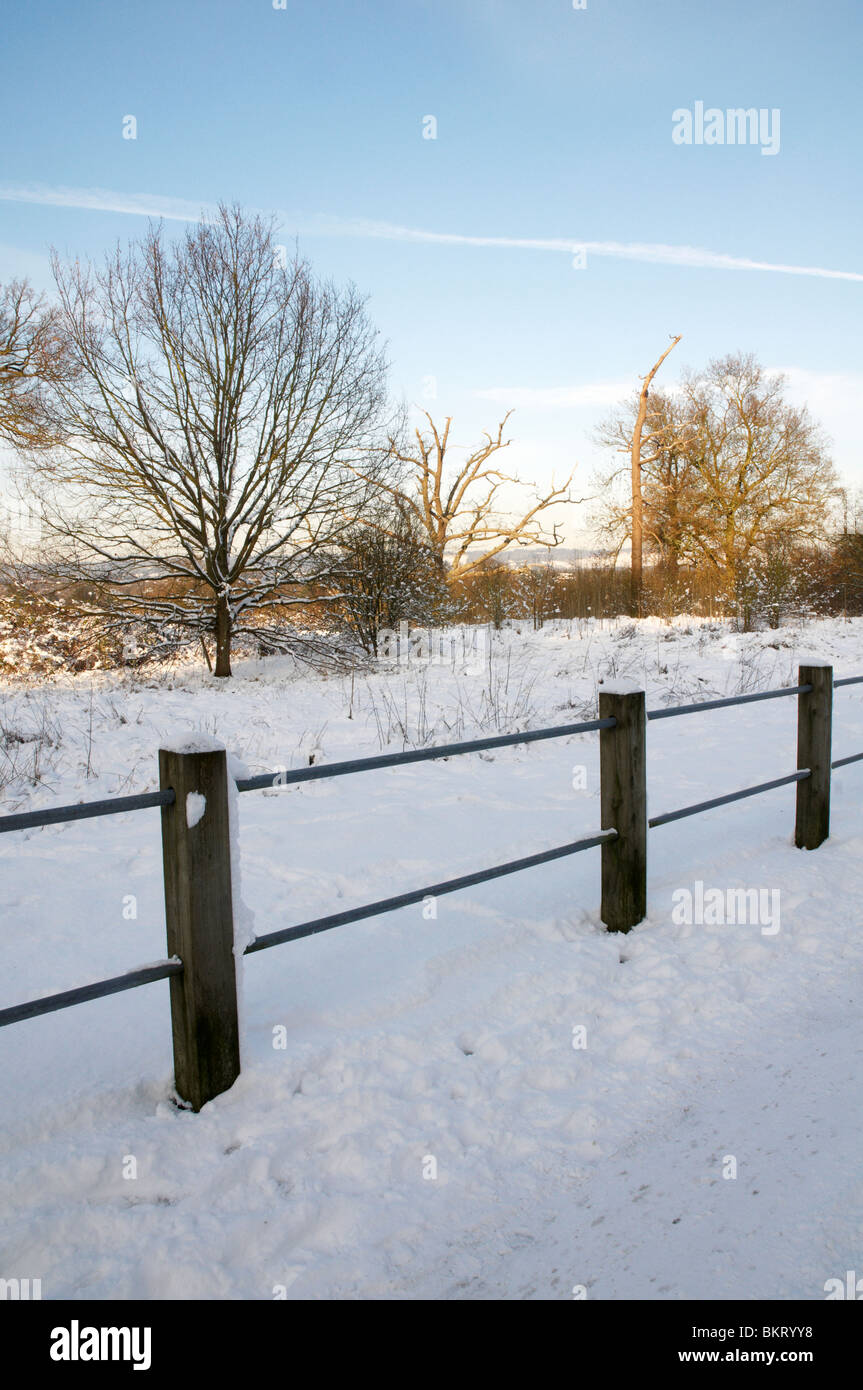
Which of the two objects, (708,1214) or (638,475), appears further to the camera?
(638,475)

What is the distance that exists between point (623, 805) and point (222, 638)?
1254 centimetres

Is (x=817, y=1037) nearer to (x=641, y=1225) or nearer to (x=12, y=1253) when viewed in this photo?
(x=641, y=1225)

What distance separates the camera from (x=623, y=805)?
3.78m

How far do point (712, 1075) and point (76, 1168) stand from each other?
2095 mm

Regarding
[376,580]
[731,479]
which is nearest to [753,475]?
[731,479]

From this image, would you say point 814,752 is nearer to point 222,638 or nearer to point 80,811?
point 80,811

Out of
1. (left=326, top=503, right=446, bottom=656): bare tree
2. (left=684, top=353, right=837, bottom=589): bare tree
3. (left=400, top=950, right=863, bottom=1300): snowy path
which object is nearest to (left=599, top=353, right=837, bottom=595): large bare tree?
(left=684, top=353, right=837, bottom=589): bare tree

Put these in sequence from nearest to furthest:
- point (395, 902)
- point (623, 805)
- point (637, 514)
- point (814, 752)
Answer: point (395, 902)
point (623, 805)
point (814, 752)
point (637, 514)

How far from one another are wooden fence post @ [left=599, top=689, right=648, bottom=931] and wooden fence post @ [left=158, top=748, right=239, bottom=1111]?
191cm

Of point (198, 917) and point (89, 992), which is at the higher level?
point (198, 917)

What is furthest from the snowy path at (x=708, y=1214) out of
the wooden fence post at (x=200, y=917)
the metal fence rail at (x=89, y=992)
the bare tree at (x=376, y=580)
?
the bare tree at (x=376, y=580)

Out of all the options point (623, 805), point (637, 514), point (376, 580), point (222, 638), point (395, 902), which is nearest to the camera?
point (395, 902)
